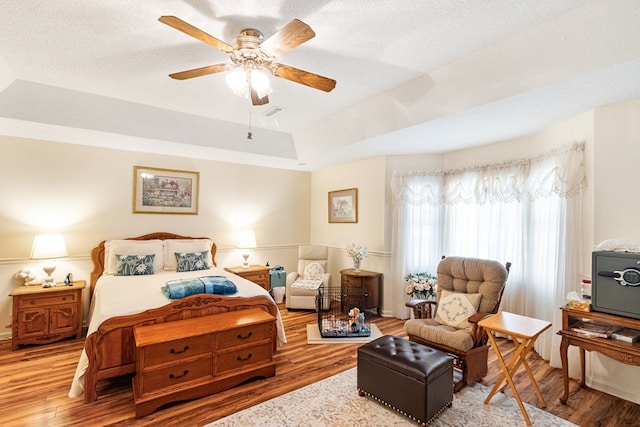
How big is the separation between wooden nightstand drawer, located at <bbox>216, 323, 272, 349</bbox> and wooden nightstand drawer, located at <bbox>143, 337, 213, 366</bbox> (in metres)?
0.10

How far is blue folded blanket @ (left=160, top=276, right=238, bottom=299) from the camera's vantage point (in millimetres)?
2875

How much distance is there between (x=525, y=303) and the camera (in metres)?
3.47

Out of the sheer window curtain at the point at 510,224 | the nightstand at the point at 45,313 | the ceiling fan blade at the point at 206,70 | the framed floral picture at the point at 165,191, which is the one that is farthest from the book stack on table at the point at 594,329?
the nightstand at the point at 45,313

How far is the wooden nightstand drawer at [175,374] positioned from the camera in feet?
7.43

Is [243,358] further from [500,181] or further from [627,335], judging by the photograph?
[500,181]

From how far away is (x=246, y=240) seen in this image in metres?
5.05

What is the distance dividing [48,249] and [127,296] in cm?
154

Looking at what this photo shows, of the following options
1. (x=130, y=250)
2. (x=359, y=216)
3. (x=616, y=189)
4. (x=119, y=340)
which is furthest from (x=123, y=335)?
(x=616, y=189)

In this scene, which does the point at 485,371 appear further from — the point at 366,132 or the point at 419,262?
the point at 366,132

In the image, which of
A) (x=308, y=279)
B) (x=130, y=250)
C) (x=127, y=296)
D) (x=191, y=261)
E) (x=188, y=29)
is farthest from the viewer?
(x=308, y=279)

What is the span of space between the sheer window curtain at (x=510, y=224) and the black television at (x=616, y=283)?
0.61 m

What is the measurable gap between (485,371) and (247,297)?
2.43 meters

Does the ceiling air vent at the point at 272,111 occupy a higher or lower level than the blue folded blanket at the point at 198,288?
higher

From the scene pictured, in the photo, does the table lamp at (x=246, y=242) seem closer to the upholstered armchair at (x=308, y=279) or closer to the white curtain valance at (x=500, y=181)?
the upholstered armchair at (x=308, y=279)
